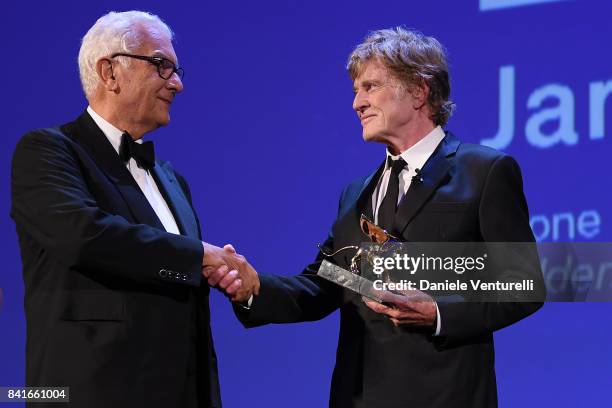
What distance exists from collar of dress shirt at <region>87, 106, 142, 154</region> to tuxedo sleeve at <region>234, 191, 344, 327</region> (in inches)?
22.2

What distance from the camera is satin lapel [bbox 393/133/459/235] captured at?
2.59m

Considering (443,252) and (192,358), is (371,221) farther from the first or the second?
(192,358)

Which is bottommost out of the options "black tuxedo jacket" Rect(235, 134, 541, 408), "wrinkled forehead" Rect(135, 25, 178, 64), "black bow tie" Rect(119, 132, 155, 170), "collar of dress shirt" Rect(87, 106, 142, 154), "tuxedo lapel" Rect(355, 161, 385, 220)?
"black tuxedo jacket" Rect(235, 134, 541, 408)

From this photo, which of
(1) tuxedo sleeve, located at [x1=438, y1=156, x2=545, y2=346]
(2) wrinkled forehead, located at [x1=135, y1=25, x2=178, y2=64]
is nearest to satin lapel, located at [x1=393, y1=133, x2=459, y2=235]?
(1) tuxedo sleeve, located at [x1=438, y1=156, x2=545, y2=346]

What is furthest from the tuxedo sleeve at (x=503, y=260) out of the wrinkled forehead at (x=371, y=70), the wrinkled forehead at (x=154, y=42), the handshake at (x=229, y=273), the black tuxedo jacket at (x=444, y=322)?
the wrinkled forehead at (x=154, y=42)

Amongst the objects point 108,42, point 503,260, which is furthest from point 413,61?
point 108,42

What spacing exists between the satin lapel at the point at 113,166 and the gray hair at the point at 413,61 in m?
0.76

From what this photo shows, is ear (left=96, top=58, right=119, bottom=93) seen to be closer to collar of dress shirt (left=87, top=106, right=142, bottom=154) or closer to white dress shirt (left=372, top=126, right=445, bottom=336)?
collar of dress shirt (left=87, top=106, right=142, bottom=154)

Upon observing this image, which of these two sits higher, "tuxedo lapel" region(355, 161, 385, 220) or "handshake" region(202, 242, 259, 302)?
"tuxedo lapel" region(355, 161, 385, 220)

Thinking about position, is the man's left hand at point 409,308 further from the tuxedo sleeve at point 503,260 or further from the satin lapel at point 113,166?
the satin lapel at point 113,166

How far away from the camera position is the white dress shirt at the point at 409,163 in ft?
8.84

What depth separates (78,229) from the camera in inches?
93.1

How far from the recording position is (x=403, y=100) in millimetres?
2812

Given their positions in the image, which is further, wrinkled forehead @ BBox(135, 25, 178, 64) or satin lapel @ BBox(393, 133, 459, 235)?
wrinkled forehead @ BBox(135, 25, 178, 64)
